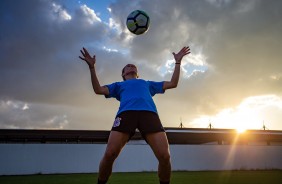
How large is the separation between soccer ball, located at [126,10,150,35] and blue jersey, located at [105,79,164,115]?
140 centimetres

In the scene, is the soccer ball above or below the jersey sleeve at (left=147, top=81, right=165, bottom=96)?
above

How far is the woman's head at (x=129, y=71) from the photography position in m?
4.73

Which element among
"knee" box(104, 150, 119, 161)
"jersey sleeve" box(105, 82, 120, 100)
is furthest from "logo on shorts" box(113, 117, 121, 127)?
"jersey sleeve" box(105, 82, 120, 100)

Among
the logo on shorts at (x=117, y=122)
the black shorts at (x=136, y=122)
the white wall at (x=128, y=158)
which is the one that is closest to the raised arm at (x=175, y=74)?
the black shorts at (x=136, y=122)

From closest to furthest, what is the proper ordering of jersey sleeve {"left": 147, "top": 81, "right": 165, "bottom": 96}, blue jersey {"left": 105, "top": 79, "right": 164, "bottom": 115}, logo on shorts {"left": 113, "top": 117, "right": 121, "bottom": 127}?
1. logo on shorts {"left": 113, "top": 117, "right": 121, "bottom": 127}
2. blue jersey {"left": 105, "top": 79, "right": 164, "bottom": 115}
3. jersey sleeve {"left": 147, "top": 81, "right": 165, "bottom": 96}

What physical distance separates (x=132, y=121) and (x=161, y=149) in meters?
0.53

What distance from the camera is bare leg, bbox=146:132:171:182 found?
13.2 ft

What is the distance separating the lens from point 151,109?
167 inches

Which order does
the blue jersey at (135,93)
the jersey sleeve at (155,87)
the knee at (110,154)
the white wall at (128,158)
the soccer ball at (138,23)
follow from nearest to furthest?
the knee at (110,154) < the blue jersey at (135,93) < the jersey sleeve at (155,87) < the soccer ball at (138,23) < the white wall at (128,158)

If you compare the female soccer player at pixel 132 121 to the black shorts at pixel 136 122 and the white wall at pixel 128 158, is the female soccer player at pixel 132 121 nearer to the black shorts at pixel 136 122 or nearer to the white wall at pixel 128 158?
the black shorts at pixel 136 122

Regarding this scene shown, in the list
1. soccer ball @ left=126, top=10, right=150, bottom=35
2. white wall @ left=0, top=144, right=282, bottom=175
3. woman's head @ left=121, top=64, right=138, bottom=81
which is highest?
soccer ball @ left=126, top=10, right=150, bottom=35

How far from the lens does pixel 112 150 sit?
13.2ft

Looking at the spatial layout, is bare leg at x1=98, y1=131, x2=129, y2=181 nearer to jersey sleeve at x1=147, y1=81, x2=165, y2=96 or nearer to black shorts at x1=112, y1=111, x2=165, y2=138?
black shorts at x1=112, y1=111, x2=165, y2=138

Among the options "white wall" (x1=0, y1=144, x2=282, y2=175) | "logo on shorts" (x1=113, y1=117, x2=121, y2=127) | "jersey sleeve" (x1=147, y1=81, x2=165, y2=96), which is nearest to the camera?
"logo on shorts" (x1=113, y1=117, x2=121, y2=127)
